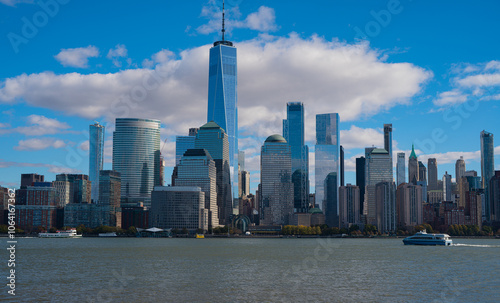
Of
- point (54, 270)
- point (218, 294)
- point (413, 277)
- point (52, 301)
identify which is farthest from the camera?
point (54, 270)

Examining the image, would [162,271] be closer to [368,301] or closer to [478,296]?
[368,301]

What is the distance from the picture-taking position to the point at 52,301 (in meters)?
62.8

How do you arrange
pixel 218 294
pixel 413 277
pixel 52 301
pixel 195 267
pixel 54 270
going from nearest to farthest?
pixel 52 301 → pixel 218 294 → pixel 413 277 → pixel 54 270 → pixel 195 267

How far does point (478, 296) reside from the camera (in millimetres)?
Result: 69312

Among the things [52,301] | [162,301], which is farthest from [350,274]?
[52,301]

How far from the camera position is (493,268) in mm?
105188

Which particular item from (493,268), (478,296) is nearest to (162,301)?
(478,296)

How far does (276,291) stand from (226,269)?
2947 centimetres

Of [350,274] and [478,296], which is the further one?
[350,274]

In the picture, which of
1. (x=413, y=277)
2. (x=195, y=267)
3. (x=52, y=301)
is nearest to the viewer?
(x=52, y=301)

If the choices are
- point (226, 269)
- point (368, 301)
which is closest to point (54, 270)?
point (226, 269)

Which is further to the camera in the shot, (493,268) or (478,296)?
(493,268)

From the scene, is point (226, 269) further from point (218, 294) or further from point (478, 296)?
point (478, 296)

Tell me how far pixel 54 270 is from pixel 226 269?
1156 inches
